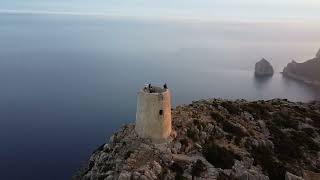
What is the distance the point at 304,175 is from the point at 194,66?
505 ft

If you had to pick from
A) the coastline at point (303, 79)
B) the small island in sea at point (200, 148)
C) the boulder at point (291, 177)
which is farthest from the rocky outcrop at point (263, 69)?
the boulder at point (291, 177)

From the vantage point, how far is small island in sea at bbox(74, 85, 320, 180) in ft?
105

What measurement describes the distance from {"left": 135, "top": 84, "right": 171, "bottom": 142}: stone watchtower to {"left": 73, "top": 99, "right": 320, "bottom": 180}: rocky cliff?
866 millimetres

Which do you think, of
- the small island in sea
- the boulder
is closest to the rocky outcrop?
the small island in sea

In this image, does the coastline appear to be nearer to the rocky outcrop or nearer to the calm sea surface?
the calm sea surface

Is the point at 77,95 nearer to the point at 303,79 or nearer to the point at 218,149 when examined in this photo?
the point at 218,149

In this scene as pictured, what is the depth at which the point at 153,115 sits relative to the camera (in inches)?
1331

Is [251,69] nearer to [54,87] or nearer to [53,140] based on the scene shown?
[54,87]

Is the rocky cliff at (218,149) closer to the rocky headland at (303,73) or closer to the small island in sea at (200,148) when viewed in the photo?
the small island in sea at (200,148)

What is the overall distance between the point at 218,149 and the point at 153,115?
23.0ft

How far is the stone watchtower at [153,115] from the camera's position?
33719mm

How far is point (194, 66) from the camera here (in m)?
188


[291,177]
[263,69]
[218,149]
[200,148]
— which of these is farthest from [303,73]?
[200,148]

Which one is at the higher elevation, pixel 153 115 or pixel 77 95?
pixel 153 115
